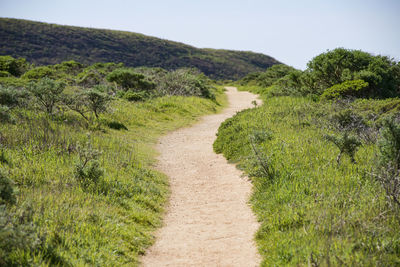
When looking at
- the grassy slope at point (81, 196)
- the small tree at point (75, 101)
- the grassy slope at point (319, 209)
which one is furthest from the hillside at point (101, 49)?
the grassy slope at point (319, 209)

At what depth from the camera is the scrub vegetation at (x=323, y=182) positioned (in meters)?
3.50

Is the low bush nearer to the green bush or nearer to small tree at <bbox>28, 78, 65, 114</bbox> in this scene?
small tree at <bbox>28, 78, 65, 114</bbox>

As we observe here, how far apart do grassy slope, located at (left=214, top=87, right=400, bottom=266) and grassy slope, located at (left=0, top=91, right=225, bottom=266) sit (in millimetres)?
2099

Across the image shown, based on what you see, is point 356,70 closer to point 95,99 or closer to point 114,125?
point 114,125

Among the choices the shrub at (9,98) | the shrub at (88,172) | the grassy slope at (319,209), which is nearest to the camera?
the grassy slope at (319,209)

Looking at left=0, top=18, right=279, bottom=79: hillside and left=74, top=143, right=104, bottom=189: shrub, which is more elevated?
left=0, top=18, right=279, bottom=79: hillside

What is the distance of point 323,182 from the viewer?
520cm

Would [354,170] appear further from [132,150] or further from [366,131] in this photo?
[132,150]

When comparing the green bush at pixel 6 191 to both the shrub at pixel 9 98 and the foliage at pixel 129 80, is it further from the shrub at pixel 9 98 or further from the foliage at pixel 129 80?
the foliage at pixel 129 80

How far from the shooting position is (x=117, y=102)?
53.5 feet

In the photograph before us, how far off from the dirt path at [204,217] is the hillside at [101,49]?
65179 millimetres

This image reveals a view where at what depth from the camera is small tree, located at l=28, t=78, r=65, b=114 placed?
10914mm

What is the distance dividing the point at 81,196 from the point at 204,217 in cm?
234

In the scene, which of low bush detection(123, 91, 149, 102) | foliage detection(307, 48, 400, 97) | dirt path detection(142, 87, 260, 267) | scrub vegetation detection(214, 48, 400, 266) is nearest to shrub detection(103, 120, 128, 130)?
dirt path detection(142, 87, 260, 267)
